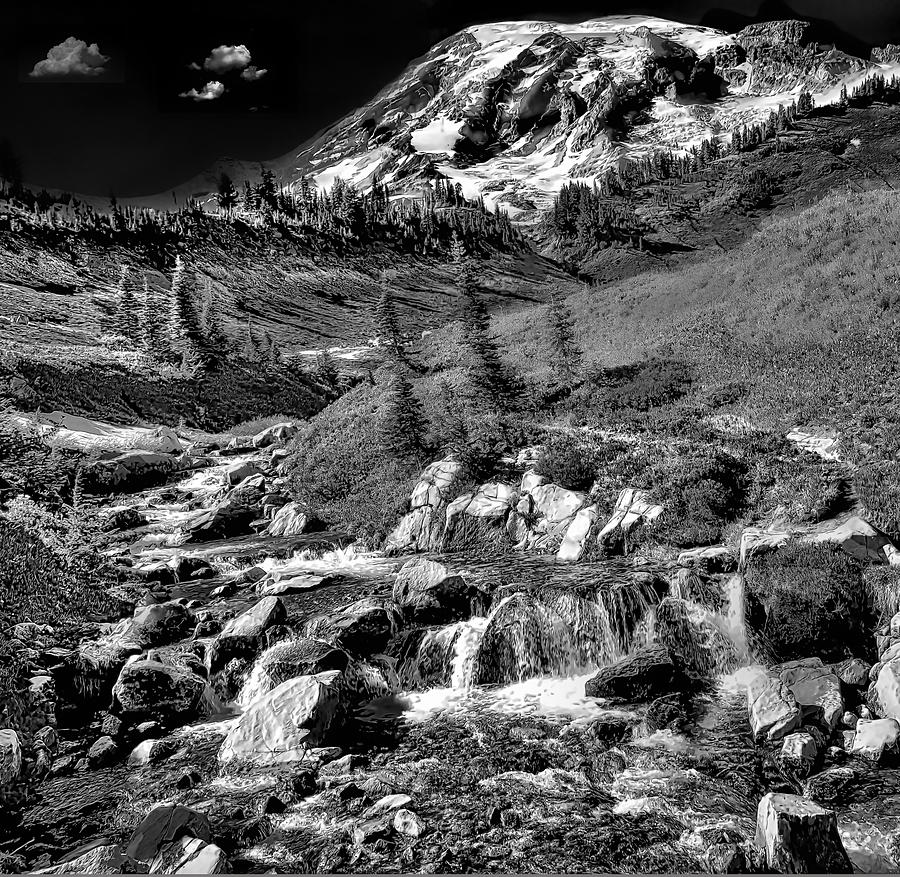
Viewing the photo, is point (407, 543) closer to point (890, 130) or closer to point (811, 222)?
point (811, 222)

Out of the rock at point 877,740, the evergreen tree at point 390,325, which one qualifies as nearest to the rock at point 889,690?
the rock at point 877,740

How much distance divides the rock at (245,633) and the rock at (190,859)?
6238 millimetres

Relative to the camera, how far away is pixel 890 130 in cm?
19100

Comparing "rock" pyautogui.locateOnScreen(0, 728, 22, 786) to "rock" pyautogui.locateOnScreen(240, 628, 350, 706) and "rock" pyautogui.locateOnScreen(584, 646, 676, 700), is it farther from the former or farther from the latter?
"rock" pyautogui.locateOnScreen(584, 646, 676, 700)

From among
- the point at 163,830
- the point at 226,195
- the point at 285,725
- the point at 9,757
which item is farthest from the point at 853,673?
the point at 226,195

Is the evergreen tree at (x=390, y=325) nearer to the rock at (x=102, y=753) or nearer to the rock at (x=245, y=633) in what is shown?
the rock at (x=245, y=633)

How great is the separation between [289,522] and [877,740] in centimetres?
2213

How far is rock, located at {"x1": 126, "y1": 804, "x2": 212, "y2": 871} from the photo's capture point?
919 cm

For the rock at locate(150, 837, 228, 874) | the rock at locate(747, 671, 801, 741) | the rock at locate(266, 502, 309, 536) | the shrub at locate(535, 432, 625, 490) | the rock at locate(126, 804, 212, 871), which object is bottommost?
the rock at locate(266, 502, 309, 536)

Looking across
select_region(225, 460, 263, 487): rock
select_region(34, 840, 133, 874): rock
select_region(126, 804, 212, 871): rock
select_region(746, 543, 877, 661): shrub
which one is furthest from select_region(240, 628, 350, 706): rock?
select_region(225, 460, 263, 487): rock

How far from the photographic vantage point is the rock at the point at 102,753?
12031 millimetres

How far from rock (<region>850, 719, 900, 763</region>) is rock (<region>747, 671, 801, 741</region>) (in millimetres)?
935

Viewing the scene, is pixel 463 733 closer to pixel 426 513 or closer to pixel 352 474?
pixel 426 513

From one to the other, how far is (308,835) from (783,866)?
22.8ft
